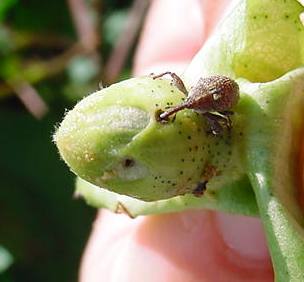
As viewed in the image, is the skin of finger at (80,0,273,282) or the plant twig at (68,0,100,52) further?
the plant twig at (68,0,100,52)

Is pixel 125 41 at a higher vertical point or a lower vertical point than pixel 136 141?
lower

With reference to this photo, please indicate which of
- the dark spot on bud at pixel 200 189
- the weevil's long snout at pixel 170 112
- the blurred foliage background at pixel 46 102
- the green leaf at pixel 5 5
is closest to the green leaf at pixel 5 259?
the blurred foliage background at pixel 46 102

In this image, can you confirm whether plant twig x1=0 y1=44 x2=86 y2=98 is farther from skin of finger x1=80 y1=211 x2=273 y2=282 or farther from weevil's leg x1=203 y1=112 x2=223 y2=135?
weevil's leg x1=203 y1=112 x2=223 y2=135

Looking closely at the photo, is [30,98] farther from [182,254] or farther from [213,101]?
[213,101]

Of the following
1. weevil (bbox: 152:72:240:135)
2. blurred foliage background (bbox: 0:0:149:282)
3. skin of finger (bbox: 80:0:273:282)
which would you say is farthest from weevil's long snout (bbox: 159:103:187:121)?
blurred foliage background (bbox: 0:0:149:282)

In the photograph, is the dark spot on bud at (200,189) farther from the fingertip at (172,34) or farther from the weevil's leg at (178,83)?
the fingertip at (172,34)

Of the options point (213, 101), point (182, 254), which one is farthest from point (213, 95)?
point (182, 254)
